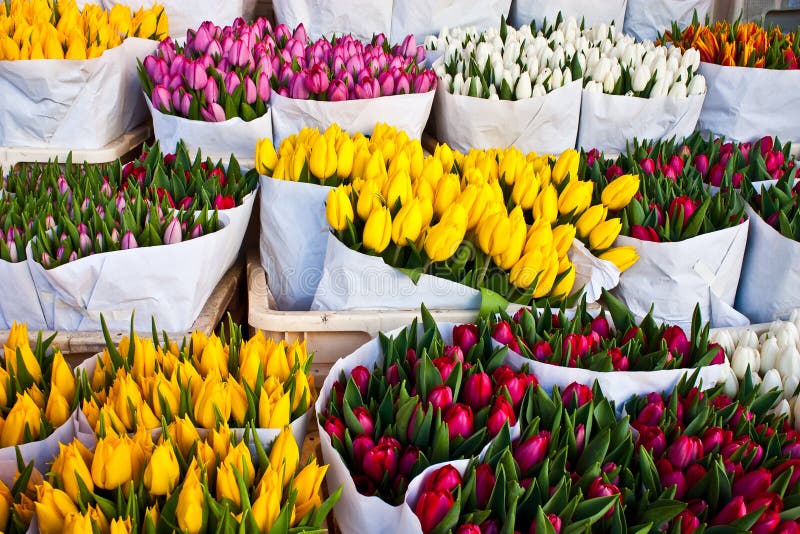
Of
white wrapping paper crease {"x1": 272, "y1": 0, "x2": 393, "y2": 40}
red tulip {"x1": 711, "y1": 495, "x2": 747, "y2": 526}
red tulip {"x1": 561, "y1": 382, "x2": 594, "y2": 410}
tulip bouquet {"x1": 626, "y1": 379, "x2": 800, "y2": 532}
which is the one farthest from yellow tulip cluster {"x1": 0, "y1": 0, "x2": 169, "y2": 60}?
red tulip {"x1": 711, "y1": 495, "x2": 747, "y2": 526}

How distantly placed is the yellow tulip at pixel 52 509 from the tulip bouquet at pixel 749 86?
2333mm

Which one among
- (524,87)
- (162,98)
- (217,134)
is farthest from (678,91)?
(162,98)

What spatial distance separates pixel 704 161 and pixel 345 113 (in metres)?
0.98

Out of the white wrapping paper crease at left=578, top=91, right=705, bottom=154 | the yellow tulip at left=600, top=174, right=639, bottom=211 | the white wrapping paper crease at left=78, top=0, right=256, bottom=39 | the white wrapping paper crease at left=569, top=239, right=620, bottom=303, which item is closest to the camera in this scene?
the white wrapping paper crease at left=569, top=239, right=620, bottom=303

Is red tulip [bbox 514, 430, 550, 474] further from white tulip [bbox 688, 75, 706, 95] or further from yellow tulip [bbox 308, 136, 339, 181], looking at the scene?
white tulip [bbox 688, 75, 706, 95]

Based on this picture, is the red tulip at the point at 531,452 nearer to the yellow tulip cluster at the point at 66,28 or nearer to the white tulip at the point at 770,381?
the white tulip at the point at 770,381

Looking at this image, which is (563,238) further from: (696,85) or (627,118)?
(696,85)

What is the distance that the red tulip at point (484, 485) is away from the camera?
0.88 meters

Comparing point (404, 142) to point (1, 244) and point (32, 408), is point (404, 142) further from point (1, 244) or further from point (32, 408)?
point (32, 408)

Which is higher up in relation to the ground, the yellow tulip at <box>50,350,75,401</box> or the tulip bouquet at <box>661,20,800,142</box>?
the tulip bouquet at <box>661,20,800,142</box>

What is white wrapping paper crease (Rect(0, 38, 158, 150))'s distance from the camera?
6.17ft

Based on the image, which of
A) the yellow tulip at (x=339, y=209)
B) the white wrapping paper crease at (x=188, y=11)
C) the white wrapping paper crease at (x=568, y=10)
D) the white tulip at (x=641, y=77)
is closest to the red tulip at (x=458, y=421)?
the yellow tulip at (x=339, y=209)

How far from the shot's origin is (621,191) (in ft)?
5.25

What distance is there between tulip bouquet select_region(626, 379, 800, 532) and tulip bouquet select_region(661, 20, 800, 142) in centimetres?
158
